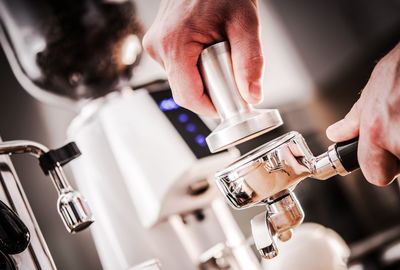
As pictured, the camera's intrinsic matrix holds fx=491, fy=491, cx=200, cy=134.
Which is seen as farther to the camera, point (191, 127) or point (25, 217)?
point (191, 127)

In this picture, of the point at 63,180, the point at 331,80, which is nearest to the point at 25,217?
the point at 63,180

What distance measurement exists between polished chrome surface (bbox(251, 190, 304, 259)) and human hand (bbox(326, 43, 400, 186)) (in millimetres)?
76

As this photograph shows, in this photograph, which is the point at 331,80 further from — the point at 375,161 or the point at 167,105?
the point at 375,161

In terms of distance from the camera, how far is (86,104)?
705 mm

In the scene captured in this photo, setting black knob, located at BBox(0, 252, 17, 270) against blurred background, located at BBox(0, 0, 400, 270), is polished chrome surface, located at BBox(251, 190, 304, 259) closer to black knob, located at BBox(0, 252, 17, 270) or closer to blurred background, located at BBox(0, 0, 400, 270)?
black knob, located at BBox(0, 252, 17, 270)

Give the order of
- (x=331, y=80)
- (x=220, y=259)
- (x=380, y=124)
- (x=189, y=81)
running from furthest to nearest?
(x=331, y=80)
(x=220, y=259)
(x=189, y=81)
(x=380, y=124)

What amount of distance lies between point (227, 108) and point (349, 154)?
0.12 metres

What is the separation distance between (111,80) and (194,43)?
8.5 inches

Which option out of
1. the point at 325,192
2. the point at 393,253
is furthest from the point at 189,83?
the point at 325,192

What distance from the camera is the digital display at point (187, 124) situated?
0.65 meters

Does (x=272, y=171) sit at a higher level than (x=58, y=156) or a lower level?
lower

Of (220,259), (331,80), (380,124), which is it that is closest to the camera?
(380,124)

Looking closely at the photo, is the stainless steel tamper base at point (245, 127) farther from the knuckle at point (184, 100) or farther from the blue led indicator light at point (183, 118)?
the blue led indicator light at point (183, 118)

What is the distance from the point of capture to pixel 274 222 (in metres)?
0.46
